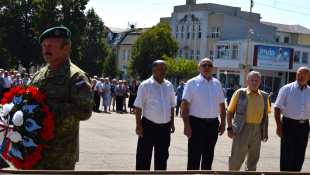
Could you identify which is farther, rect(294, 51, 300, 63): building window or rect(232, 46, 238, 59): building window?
rect(294, 51, 300, 63): building window

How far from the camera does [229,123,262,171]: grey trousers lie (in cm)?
694

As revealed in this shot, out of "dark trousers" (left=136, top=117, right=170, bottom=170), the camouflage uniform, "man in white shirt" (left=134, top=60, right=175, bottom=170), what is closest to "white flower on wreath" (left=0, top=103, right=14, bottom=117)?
the camouflage uniform

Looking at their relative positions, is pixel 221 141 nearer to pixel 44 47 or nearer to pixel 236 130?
pixel 236 130

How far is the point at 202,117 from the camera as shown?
6.48m

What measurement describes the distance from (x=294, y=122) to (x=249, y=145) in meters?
0.91

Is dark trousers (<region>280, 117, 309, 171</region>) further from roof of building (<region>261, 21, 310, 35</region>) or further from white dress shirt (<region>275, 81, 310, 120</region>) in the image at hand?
roof of building (<region>261, 21, 310, 35</region>)

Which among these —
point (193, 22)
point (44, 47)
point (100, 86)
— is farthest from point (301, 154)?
point (193, 22)

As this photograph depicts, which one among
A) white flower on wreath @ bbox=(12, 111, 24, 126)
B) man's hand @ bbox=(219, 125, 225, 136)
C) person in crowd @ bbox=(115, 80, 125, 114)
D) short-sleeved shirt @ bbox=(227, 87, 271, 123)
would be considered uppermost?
white flower on wreath @ bbox=(12, 111, 24, 126)

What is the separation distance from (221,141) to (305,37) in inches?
2590

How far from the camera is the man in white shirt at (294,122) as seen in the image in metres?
7.12

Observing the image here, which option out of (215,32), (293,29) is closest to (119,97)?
(215,32)

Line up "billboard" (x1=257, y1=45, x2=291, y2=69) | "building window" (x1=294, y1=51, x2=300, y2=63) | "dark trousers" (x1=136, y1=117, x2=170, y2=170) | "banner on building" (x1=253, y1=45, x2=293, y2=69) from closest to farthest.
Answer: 1. "dark trousers" (x1=136, y1=117, x2=170, y2=170)
2. "banner on building" (x1=253, y1=45, x2=293, y2=69)
3. "billboard" (x1=257, y1=45, x2=291, y2=69)
4. "building window" (x1=294, y1=51, x2=300, y2=63)

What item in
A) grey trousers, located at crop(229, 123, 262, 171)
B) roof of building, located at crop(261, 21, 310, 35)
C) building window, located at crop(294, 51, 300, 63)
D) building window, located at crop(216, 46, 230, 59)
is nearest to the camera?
grey trousers, located at crop(229, 123, 262, 171)

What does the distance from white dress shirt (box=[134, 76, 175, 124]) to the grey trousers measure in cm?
142
